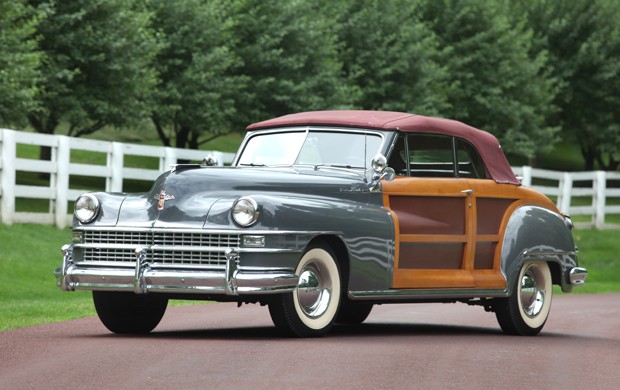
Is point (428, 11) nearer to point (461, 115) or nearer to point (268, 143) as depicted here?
point (461, 115)

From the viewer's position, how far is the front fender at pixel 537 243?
12.8 m

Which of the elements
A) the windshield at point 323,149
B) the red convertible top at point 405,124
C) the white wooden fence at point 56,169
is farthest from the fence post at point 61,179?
the windshield at point 323,149

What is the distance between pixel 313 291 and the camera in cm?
1092

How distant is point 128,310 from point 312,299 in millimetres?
1729

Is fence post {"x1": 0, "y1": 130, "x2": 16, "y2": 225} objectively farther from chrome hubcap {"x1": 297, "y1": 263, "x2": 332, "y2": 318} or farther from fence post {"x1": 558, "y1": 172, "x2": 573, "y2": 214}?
fence post {"x1": 558, "y1": 172, "x2": 573, "y2": 214}

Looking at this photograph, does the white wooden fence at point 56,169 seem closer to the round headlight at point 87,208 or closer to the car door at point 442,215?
the car door at point 442,215

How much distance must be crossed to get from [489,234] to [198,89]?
1074 inches

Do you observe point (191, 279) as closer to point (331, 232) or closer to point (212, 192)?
point (212, 192)

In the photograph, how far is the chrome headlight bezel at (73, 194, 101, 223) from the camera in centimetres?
1127

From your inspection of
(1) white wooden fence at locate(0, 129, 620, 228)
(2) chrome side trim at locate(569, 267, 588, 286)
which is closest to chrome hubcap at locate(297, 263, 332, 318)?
(2) chrome side trim at locate(569, 267, 588, 286)

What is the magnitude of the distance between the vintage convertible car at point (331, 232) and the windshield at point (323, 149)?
0.01m

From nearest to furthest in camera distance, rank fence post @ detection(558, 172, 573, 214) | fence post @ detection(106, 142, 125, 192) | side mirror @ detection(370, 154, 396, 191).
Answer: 1. side mirror @ detection(370, 154, 396, 191)
2. fence post @ detection(106, 142, 125, 192)
3. fence post @ detection(558, 172, 573, 214)

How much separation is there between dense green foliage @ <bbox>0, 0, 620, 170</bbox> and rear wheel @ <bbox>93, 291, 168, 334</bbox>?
729 inches

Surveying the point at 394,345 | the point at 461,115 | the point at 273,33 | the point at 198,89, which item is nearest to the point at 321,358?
the point at 394,345
